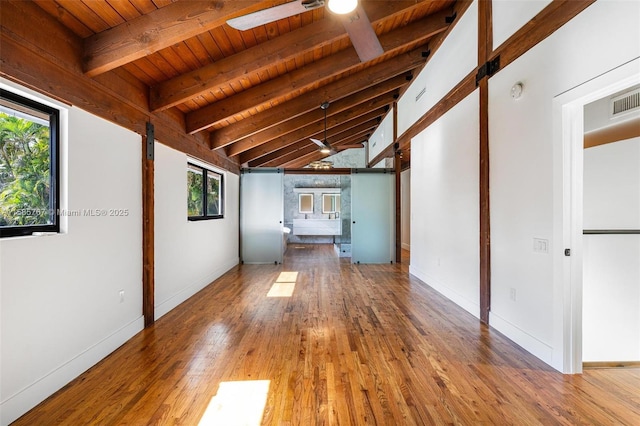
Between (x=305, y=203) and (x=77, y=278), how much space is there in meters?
9.15

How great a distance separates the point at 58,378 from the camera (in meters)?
2.04

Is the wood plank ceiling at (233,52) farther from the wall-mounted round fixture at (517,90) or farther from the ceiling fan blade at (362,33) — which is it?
the wall-mounted round fixture at (517,90)

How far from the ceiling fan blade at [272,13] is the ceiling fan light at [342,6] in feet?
0.36

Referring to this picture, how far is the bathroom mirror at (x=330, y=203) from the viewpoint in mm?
11219

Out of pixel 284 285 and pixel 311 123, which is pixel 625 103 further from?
pixel 311 123

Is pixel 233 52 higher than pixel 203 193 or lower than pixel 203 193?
higher

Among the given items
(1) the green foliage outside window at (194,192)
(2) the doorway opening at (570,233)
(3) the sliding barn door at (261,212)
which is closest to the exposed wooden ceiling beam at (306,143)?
(3) the sliding barn door at (261,212)

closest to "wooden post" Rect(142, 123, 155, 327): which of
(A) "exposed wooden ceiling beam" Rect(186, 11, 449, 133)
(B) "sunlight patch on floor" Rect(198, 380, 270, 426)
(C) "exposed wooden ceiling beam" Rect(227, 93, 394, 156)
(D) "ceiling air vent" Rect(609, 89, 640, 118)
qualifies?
(A) "exposed wooden ceiling beam" Rect(186, 11, 449, 133)

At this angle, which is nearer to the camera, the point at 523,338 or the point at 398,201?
the point at 523,338

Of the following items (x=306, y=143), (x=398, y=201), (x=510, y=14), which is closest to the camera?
(x=510, y=14)

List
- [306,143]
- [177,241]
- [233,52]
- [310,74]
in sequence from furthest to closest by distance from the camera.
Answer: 1. [306,143]
2. [310,74]
3. [177,241]
4. [233,52]

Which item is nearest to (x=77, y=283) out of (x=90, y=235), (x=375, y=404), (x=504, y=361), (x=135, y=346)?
(x=90, y=235)

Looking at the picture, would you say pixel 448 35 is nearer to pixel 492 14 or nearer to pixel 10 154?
pixel 492 14

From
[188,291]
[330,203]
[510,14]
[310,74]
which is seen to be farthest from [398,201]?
[330,203]
